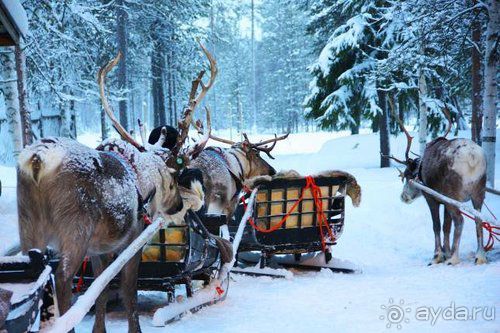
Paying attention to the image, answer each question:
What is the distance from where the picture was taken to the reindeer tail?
133 inches

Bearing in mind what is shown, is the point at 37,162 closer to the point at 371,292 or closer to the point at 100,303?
the point at 100,303

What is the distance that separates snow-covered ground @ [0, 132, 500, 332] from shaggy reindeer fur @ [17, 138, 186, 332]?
154 centimetres

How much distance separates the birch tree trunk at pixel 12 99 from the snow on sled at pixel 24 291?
781 centimetres

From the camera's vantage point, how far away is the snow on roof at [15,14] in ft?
16.3

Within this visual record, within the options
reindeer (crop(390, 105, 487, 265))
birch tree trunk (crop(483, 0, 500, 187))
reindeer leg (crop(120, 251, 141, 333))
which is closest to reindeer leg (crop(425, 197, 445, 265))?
reindeer (crop(390, 105, 487, 265))

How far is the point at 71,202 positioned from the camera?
11.4ft

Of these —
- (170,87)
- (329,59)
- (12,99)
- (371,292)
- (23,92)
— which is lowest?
(371,292)

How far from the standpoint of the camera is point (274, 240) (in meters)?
7.50

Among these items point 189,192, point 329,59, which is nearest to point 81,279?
point 189,192

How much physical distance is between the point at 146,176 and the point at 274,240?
3483 millimetres

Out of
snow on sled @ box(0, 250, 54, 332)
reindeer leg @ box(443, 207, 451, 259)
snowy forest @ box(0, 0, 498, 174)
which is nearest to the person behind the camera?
snow on sled @ box(0, 250, 54, 332)

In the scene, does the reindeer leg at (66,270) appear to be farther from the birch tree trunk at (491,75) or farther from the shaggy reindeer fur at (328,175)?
the birch tree trunk at (491,75)
